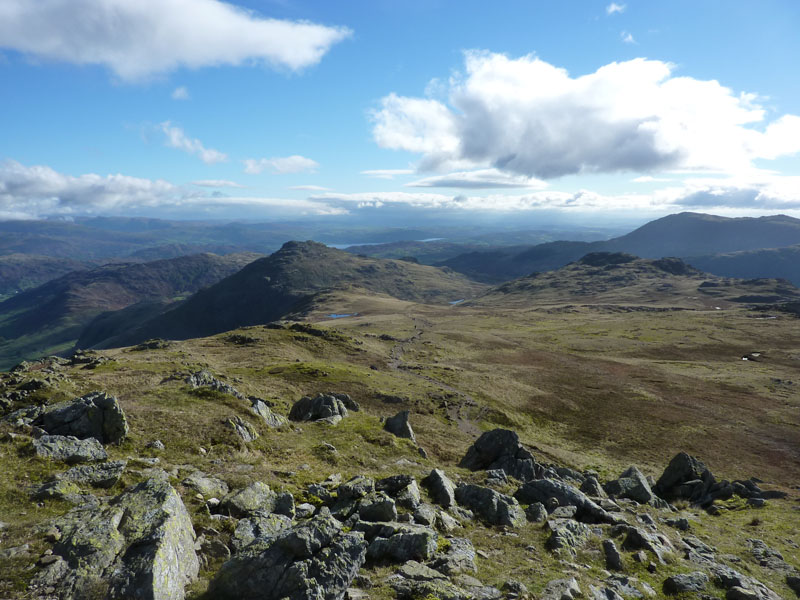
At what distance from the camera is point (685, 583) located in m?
17.9

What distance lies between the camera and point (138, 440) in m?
25.2

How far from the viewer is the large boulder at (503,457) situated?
33969mm

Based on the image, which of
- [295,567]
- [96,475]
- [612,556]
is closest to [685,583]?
[612,556]

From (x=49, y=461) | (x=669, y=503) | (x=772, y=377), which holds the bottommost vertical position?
(x=772, y=377)

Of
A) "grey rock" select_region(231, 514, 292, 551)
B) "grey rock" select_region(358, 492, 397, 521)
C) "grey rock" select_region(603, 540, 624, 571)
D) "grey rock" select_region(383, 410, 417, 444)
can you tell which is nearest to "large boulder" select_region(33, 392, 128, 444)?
"grey rock" select_region(231, 514, 292, 551)

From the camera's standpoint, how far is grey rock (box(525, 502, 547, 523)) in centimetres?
2352

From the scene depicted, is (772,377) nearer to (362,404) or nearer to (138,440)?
(362,404)

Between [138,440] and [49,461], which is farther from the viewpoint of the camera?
[138,440]

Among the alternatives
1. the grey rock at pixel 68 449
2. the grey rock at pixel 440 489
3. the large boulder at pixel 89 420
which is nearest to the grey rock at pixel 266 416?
the large boulder at pixel 89 420

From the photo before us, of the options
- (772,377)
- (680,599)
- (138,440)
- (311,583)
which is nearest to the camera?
(311,583)

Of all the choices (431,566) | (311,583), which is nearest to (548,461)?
(431,566)

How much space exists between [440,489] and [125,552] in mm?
16736

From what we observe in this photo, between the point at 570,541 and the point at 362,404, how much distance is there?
45482mm

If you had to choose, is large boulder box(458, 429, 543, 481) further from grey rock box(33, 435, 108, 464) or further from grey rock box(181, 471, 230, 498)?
grey rock box(33, 435, 108, 464)
